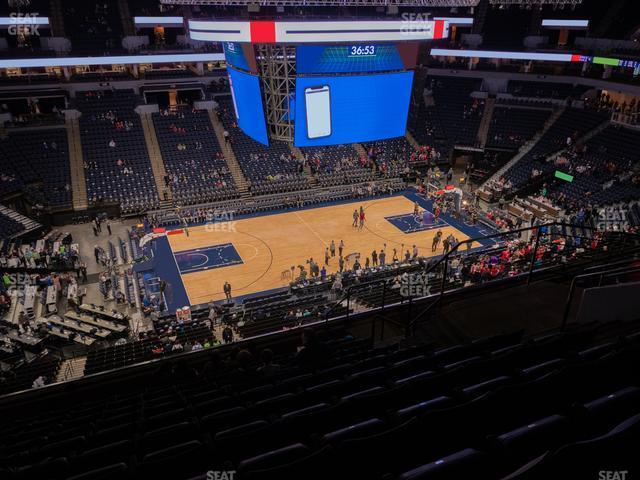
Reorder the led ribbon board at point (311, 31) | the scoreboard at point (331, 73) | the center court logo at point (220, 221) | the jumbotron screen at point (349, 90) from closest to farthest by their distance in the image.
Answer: the led ribbon board at point (311, 31)
the scoreboard at point (331, 73)
the jumbotron screen at point (349, 90)
the center court logo at point (220, 221)

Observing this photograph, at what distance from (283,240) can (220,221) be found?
17.6ft

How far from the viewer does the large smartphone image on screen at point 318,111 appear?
559 inches

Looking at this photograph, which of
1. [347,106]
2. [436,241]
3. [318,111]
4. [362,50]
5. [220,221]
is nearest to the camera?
[318,111]

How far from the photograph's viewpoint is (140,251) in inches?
1085

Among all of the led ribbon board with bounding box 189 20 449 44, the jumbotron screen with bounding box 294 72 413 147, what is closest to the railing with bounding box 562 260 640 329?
the jumbotron screen with bounding box 294 72 413 147

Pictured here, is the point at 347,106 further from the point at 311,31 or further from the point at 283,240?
the point at 283,240

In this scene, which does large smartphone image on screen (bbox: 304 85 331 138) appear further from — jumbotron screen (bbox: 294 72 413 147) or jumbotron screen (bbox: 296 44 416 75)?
jumbotron screen (bbox: 296 44 416 75)

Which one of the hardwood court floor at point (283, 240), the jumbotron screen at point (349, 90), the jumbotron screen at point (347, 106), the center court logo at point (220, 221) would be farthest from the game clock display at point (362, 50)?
the center court logo at point (220, 221)

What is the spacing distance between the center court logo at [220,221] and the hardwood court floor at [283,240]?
0.23 feet

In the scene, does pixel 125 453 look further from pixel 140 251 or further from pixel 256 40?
pixel 140 251

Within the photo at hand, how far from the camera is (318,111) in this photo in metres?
14.4

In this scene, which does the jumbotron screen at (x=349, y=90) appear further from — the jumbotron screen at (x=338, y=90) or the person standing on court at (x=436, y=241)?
the person standing on court at (x=436, y=241)

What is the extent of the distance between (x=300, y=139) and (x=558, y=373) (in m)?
11.7

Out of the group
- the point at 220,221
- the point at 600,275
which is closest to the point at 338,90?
the point at 600,275
